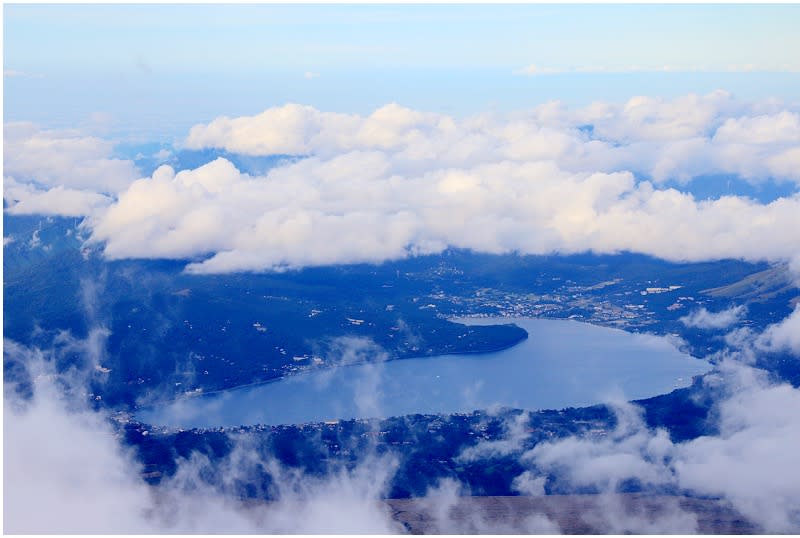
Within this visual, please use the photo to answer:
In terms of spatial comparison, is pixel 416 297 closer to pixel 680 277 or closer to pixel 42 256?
pixel 680 277

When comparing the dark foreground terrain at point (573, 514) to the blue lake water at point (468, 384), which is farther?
the blue lake water at point (468, 384)

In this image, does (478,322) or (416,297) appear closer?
(478,322)

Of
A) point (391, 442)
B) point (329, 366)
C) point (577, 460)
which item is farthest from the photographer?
point (329, 366)

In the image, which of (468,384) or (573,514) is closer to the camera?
(573,514)

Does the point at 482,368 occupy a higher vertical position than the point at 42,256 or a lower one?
lower

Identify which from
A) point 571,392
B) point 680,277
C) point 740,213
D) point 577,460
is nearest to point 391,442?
point 577,460

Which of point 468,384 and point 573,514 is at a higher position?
point 468,384

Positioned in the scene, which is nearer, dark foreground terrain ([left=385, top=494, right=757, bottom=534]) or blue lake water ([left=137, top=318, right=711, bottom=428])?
dark foreground terrain ([left=385, top=494, right=757, bottom=534])

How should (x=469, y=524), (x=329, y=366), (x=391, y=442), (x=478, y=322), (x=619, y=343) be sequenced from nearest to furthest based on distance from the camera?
1. (x=469, y=524)
2. (x=391, y=442)
3. (x=329, y=366)
4. (x=619, y=343)
5. (x=478, y=322)
